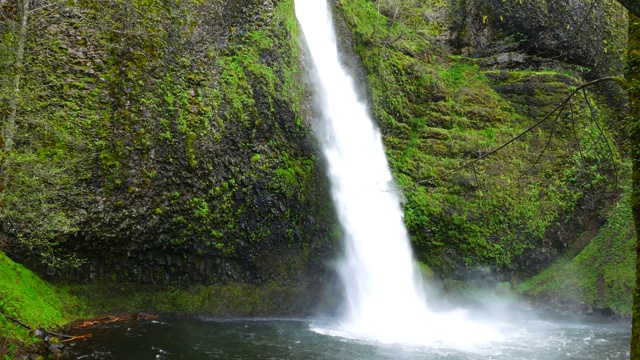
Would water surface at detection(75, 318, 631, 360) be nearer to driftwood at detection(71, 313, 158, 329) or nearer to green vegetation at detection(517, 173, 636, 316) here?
driftwood at detection(71, 313, 158, 329)

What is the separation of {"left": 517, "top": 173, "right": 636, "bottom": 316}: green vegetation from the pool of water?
7.36 ft

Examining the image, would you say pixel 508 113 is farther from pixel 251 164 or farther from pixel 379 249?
pixel 251 164

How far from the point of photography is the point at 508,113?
18453 mm

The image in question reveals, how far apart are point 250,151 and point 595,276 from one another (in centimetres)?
1129

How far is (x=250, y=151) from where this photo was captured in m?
11.6

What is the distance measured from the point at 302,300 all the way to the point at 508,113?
11.7 metres

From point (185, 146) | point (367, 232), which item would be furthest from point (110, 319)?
point (367, 232)

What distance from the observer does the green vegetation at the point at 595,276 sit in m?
13.6

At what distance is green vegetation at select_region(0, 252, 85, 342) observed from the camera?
6.92m

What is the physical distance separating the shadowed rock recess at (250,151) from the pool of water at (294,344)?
3.83 ft

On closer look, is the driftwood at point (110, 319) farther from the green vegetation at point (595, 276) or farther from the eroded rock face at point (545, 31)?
the eroded rock face at point (545, 31)

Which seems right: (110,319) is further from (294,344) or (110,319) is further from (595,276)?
(595,276)

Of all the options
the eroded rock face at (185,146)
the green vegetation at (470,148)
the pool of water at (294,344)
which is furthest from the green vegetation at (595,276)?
the eroded rock face at (185,146)

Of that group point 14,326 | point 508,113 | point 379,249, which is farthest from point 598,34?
point 14,326
